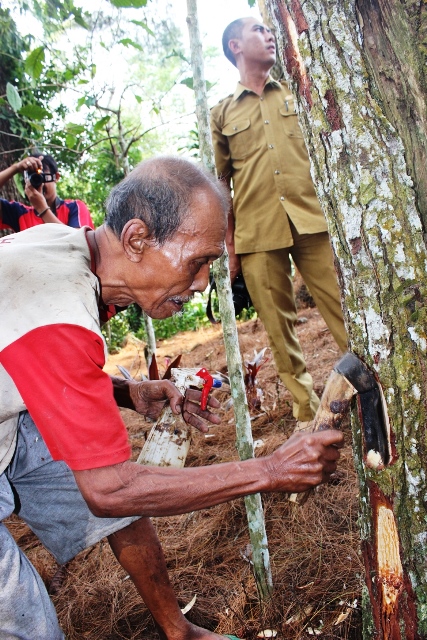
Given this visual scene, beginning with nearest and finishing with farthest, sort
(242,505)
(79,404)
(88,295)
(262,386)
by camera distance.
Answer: (79,404) → (88,295) → (242,505) → (262,386)

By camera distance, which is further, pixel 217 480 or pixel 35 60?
pixel 35 60

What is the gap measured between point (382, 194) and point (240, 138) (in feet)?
6.68

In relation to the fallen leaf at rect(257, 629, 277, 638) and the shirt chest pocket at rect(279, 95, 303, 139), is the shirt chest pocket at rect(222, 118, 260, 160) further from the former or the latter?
the fallen leaf at rect(257, 629, 277, 638)

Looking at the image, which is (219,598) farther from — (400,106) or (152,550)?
(400,106)

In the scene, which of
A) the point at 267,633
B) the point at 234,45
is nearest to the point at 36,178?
the point at 234,45

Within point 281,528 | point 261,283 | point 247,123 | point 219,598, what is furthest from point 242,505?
point 247,123

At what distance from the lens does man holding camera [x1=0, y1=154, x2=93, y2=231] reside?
3.45m

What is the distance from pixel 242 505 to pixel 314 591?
0.72 metres

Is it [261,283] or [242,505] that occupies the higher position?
Answer: [261,283]

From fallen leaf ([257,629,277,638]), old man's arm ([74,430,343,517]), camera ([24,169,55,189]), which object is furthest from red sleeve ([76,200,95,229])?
fallen leaf ([257,629,277,638])

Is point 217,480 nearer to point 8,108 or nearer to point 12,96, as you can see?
point 12,96

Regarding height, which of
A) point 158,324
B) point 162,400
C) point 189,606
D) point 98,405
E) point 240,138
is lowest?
point 158,324

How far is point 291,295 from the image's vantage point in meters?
3.20

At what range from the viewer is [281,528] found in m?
2.35
